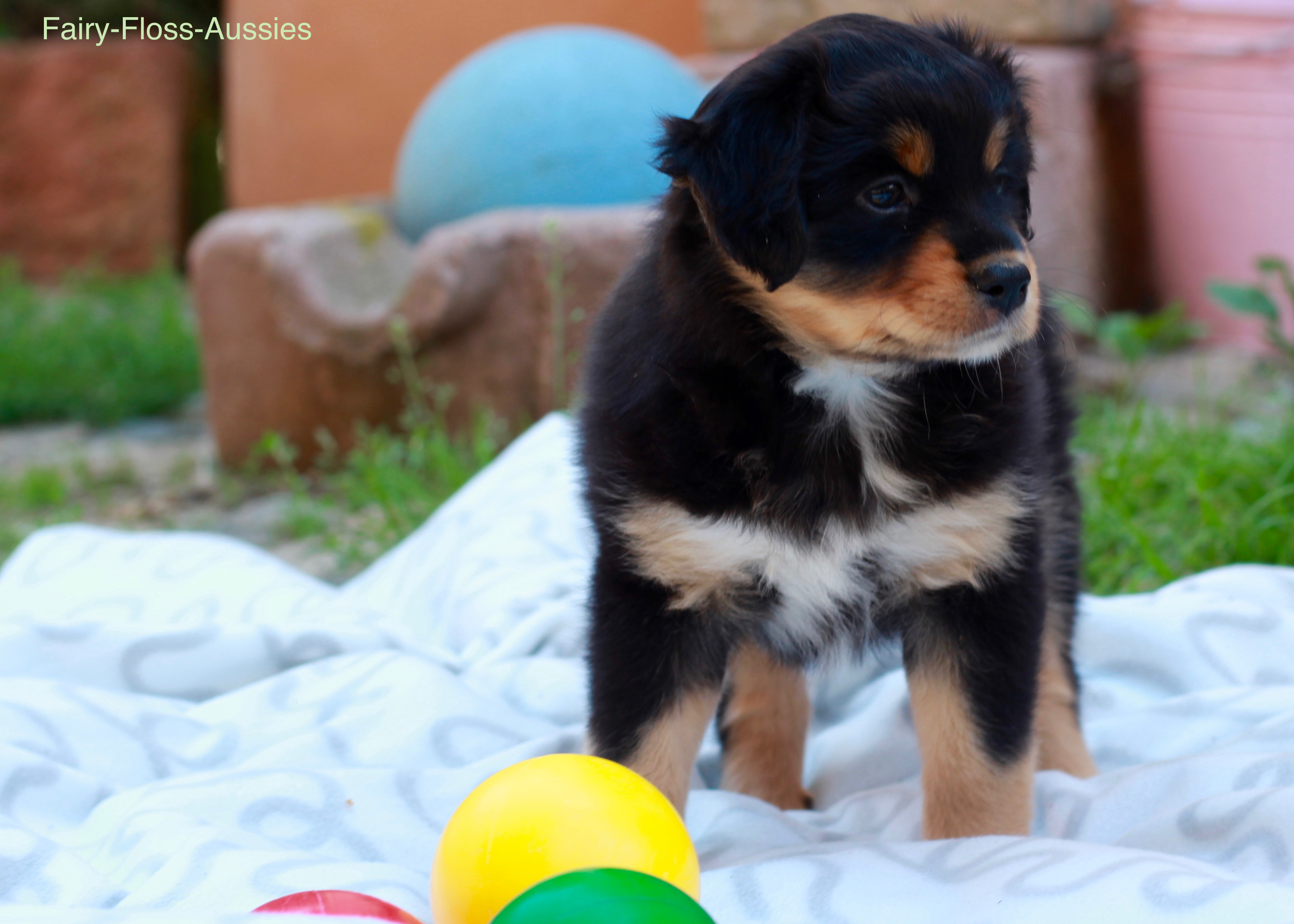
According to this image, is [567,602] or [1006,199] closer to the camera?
[1006,199]

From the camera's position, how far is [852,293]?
69.7 inches

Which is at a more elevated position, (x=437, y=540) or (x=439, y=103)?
(x=439, y=103)

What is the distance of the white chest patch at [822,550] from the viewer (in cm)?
188

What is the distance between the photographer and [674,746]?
2.00 meters

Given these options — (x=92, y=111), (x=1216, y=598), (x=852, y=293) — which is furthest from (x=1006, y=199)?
(x=92, y=111)

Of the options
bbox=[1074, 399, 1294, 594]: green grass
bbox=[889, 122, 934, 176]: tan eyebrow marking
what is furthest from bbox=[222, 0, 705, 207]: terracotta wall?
bbox=[889, 122, 934, 176]: tan eyebrow marking

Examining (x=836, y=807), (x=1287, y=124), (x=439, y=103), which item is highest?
(x=439, y=103)

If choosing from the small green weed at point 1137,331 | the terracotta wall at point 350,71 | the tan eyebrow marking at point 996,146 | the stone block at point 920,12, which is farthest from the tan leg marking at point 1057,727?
the terracotta wall at point 350,71

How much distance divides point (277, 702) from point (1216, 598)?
2128mm

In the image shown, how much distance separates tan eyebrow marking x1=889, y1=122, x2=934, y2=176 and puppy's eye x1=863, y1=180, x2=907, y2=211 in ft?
0.09

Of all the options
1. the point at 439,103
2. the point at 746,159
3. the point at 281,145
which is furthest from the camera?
the point at 281,145

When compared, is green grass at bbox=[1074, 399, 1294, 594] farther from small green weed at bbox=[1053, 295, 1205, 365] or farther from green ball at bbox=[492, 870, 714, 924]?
green ball at bbox=[492, 870, 714, 924]

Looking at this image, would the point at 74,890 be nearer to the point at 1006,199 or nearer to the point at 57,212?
the point at 1006,199

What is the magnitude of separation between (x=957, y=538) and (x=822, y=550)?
200mm
